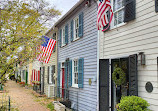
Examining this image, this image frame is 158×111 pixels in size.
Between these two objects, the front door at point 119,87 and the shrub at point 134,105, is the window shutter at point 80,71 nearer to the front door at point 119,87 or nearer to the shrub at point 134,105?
the front door at point 119,87

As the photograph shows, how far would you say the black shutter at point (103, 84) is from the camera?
745cm

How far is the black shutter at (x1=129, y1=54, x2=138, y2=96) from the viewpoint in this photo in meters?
5.50

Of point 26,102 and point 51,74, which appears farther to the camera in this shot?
point 51,74

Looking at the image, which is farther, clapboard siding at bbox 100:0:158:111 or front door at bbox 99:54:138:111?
front door at bbox 99:54:138:111

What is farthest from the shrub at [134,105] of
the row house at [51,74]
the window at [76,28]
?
the row house at [51,74]

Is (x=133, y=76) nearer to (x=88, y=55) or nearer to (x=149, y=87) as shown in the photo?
(x=149, y=87)

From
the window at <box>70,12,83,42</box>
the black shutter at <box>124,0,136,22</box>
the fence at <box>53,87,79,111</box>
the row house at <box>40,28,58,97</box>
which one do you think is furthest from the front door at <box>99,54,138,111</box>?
the row house at <box>40,28,58,97</box>

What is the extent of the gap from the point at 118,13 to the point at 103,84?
2.84m

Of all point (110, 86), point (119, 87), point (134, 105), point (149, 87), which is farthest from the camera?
point (110, 86)

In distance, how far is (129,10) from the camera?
6.03 m

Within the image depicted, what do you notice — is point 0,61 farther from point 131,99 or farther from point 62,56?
point 62,56

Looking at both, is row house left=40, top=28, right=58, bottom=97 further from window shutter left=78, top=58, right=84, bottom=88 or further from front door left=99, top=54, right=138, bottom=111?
front door left=99, top=54, right=138, bottom=111

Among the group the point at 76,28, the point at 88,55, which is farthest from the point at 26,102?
the point at 88,55

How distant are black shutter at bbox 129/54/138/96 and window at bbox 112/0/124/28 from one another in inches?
60.8
